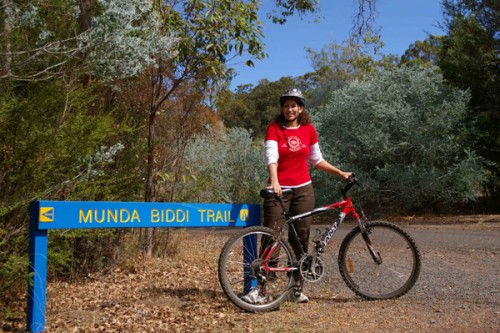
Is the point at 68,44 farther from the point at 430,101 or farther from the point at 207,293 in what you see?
the point at 430,101

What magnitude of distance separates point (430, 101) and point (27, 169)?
515 inches

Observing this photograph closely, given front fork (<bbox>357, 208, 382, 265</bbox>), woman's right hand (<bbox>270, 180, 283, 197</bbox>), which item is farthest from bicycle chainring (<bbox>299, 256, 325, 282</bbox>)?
woman's right hand (<bbox>270, 180, 283, 197</bbox>)

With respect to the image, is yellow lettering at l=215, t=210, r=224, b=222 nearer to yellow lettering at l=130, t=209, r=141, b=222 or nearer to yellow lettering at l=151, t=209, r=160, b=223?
yellow lettering at l=151, t=209, r=160, b=223

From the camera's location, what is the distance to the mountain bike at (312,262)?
15.5ft

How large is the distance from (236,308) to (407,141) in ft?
38.3

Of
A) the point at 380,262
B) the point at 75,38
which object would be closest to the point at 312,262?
the point at 380,262

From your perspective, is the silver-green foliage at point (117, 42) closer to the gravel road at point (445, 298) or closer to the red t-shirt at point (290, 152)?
the red t-shirt at point (290, 152)

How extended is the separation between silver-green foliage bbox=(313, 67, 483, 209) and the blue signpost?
10.9m

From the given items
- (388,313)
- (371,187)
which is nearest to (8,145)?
(388,313)

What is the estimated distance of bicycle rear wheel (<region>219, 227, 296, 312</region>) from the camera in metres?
4.63

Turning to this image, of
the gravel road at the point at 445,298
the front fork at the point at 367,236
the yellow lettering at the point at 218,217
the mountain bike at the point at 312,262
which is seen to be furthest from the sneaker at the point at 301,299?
the yellow lettering at the point at 218,217

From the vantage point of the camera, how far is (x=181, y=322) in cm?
446

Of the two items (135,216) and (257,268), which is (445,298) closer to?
(257,268)

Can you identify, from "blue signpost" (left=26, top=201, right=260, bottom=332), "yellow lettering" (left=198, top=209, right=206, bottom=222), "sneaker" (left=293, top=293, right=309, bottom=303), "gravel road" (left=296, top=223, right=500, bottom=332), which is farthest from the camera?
"sneaker" (left=293, top=293, right=309, bottom=303)
